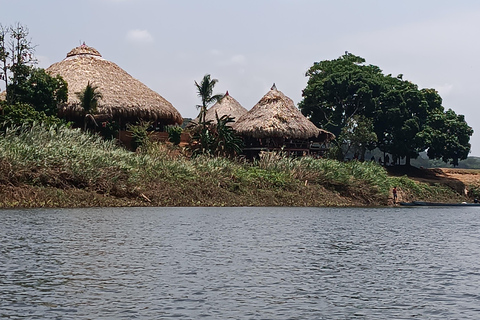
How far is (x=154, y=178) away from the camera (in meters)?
28.8

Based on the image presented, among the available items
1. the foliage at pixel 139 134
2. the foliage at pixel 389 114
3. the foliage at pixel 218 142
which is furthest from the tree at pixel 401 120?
the foliage at pixel 139 134

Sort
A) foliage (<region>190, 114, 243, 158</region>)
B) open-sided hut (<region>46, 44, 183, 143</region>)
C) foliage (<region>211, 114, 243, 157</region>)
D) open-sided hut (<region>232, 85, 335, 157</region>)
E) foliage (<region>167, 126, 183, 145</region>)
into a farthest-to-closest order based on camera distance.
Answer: foliage (<region>167, 126, 183, 145</region>) → open-sided hut (<region>232, 85, 335, 157</region>) → open-sided hut (<region>46, 44, 183, 143</region>) → foliage (<region>211, 114, 243, 157</region>) → foliage (<region>190, 114, 243, 158</region>)

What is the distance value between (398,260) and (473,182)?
37.8 metres

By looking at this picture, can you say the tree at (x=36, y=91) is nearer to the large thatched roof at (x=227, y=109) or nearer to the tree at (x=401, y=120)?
the large thatched roof at (x=227, y=109)

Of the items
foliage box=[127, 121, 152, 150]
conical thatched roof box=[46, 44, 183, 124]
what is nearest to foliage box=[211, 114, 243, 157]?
foliage box=[127, 121, 152, 150]

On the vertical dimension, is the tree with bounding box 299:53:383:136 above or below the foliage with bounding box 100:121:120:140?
above

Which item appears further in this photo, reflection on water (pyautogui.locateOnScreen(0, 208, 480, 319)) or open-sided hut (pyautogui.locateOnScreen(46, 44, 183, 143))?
open-sided hut (pyautogui.locateOnScreen(46, 44, 183, 143))

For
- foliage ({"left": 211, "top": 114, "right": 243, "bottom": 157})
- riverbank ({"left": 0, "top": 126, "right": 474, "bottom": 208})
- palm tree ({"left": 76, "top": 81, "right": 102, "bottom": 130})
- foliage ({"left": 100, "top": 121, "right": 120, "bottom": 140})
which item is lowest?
riverbank ({"left": 0, "top": 126, "right": 474, "bottom": 208})

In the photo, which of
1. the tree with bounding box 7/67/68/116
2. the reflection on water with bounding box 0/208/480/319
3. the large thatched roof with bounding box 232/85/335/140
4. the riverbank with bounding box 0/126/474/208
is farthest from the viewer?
the large thatched roof with bounding box 232/85/335/140

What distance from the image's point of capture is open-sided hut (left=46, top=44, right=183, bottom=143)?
38625mm

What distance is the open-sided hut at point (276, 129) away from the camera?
40625mm

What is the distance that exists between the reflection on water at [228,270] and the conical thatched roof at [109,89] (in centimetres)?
1767

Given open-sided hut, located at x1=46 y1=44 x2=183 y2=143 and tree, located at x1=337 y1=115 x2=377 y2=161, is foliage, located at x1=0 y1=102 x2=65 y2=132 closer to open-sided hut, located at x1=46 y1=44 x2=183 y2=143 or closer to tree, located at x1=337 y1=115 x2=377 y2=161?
open-sided hut, located at x1=46 y1=44 x2=183 y2=143

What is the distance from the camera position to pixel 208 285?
10484 millimetres
